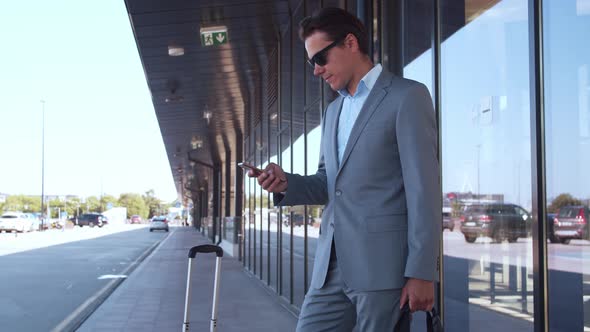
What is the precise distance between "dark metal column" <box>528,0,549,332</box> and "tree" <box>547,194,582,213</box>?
5 centimetres

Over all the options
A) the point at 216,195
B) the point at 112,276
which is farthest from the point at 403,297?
the point at 216,195

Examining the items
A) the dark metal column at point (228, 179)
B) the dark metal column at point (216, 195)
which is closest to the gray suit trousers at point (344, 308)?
the dark metal column at point (228, 179)

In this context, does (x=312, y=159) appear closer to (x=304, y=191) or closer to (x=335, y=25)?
(x=304, y=191)

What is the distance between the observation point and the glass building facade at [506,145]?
280 cm

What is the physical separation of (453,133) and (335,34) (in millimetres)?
1842

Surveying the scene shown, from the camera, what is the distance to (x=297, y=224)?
27.4ft

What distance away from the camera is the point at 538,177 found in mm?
2938

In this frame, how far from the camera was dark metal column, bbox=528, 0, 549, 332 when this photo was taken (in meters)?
2.92

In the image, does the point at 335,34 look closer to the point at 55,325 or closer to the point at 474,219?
the point at 474,219

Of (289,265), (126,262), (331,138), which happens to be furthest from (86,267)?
(331,138)

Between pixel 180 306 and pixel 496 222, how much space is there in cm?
606

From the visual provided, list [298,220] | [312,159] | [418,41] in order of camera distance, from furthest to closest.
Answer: [298,220]
[312,159]
[418,41]

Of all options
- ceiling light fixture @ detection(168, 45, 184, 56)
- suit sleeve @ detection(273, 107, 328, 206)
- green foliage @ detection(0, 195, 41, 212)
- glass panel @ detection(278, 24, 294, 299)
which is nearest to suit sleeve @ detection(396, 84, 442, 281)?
suit sleeve @ detection(273, 107, 328, 206)

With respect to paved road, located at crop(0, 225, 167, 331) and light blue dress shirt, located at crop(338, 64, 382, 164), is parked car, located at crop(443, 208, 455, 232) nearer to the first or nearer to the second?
light blue dress shirt, located at crop(338, 64, 382, 164)
